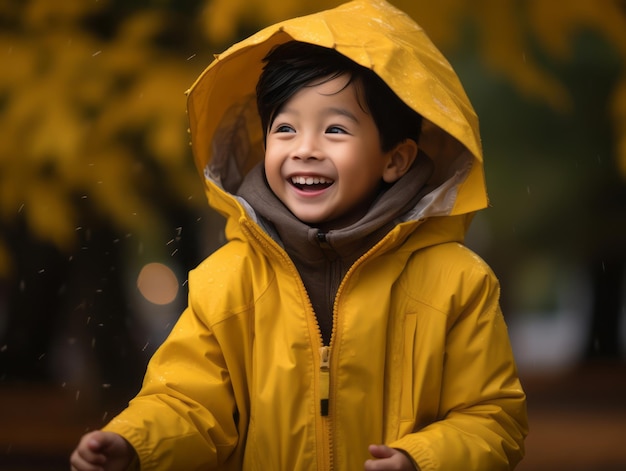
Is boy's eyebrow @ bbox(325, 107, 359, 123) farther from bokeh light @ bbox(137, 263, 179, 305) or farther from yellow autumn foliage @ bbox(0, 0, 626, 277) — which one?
bokeh light @ bbox(137, 263, 179, 305)

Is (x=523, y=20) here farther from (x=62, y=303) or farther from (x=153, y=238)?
(x=62, y=303)

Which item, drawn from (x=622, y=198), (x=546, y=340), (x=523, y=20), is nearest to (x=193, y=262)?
(x=523, y=20)

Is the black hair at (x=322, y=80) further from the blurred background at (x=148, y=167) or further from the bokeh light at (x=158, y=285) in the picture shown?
the bokeh light at (x=158, y=285)

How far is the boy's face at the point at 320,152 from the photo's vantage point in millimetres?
3193

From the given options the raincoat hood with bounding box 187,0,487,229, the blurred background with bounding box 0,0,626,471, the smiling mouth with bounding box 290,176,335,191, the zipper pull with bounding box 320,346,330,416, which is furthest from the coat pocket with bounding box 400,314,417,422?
the blurred background with bounding box 0,0,626,471

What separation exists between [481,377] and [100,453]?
39.0 inches

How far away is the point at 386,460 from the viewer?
112 inches

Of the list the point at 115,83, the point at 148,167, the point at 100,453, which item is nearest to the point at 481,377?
the point at 100,453

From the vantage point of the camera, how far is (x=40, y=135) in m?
5.20

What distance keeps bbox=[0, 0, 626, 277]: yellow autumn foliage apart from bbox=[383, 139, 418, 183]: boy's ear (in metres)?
1.73

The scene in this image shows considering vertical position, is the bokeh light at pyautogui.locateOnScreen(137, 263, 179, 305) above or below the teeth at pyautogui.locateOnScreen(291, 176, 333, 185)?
below

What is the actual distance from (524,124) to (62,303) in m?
2.93

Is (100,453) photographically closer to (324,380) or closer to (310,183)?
(324,380)

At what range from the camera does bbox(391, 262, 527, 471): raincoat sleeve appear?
10.2 ft
